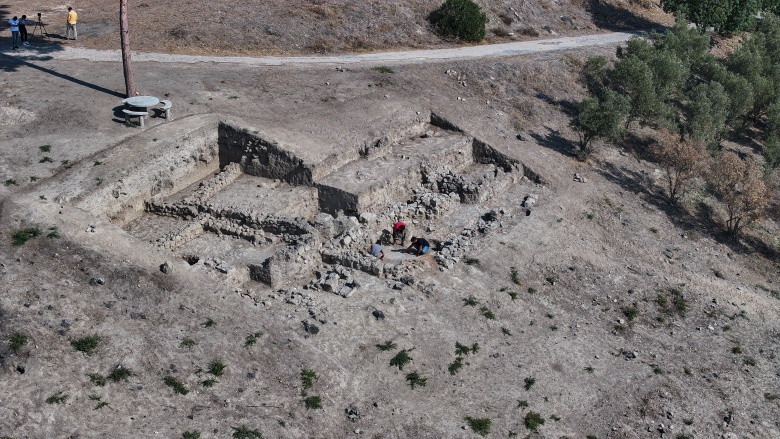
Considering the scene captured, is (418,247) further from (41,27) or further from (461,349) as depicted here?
(41,27)

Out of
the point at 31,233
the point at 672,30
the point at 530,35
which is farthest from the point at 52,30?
the point at 672,30

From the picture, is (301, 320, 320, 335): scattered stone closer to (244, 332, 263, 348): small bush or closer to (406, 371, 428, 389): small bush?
(244, 332, 263, 348): small bush

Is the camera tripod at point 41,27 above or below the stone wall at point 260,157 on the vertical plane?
above

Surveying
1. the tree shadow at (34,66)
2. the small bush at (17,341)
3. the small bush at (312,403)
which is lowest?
the small bush at (312,403)

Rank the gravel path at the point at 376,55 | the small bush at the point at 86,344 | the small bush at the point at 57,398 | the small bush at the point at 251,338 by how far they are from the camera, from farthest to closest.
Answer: the gravel path at the point at 376,55 < the small bush at the point at 251,338 < the small bush at the point at 86,344 < the small bush at the point at 57,398

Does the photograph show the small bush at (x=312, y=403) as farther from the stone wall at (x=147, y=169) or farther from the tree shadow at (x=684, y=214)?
the tree shadow at (x=684, y=214)

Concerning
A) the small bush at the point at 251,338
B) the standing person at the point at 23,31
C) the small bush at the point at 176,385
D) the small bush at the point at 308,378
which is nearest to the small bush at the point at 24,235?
the small bush at the point at 176,385
